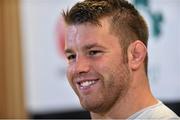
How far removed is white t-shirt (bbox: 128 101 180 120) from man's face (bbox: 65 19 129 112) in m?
0.08

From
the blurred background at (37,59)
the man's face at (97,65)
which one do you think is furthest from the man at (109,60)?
the blurred background at (37,59)

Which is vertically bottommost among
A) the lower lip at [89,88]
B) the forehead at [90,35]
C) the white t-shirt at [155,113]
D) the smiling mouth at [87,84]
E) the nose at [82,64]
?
the white t-shirt at [155,113]

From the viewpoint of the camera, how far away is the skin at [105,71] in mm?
1230

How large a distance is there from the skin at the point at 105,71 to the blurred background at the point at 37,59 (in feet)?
5.11

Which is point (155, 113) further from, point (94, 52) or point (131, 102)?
point (94, 52)

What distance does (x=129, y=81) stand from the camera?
50.2 inches

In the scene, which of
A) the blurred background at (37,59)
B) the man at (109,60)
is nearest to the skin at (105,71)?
the man at (109,60)

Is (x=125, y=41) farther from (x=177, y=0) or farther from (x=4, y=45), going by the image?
(x=177, y=0)

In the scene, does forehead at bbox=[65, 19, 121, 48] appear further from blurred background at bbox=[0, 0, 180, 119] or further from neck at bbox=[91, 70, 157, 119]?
blurred background at bbox=[0, 0, 180, 119]

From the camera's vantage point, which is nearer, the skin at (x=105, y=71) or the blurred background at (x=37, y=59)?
the skin at (x=105, y=71)

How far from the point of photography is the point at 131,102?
4.19ft

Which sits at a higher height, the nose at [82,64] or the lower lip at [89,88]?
the nose at [82,64]

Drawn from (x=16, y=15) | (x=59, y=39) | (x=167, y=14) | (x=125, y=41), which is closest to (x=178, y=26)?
(x=167, y=14)

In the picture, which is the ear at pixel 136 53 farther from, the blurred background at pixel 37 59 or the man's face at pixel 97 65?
the blurred background at pixel 37 59
